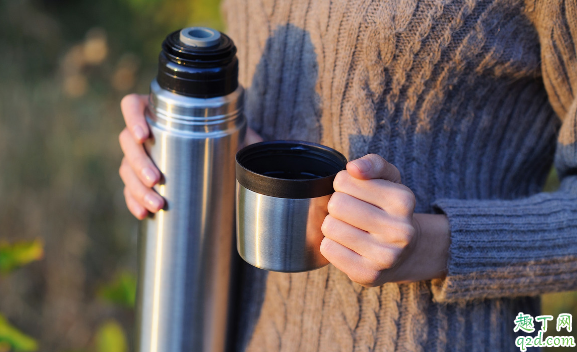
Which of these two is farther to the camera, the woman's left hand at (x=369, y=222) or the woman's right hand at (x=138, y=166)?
the woman's right hand at (x=138, y=166)

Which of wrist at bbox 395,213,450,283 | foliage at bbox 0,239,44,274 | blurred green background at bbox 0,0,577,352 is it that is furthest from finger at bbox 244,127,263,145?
blurred green background at bbox 0,0,577,352

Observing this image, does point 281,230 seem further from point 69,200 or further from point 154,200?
point 69,200

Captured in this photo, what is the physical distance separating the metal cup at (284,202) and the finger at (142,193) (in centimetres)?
18

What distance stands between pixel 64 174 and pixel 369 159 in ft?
7.74

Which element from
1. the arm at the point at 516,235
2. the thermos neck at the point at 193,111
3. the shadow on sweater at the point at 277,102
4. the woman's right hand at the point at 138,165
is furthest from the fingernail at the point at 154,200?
the arm at the point at 516,235

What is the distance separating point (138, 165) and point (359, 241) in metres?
0.41

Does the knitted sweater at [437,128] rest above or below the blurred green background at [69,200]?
above

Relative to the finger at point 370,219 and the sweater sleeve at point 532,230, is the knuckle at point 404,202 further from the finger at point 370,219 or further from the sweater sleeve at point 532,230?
the sweater sleeve at point 532,230

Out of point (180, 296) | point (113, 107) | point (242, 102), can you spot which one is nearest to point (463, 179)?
point (242, 102)

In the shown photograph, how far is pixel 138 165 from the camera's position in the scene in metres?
0.92

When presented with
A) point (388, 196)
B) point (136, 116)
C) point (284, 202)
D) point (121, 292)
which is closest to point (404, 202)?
point (388, 196)

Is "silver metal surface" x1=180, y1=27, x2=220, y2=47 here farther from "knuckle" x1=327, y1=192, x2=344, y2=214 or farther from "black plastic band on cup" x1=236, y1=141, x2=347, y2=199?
"knuckle" x1=327, y1=192, x2=344, y2=214

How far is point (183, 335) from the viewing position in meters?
0.98

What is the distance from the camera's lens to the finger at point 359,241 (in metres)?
0.75
